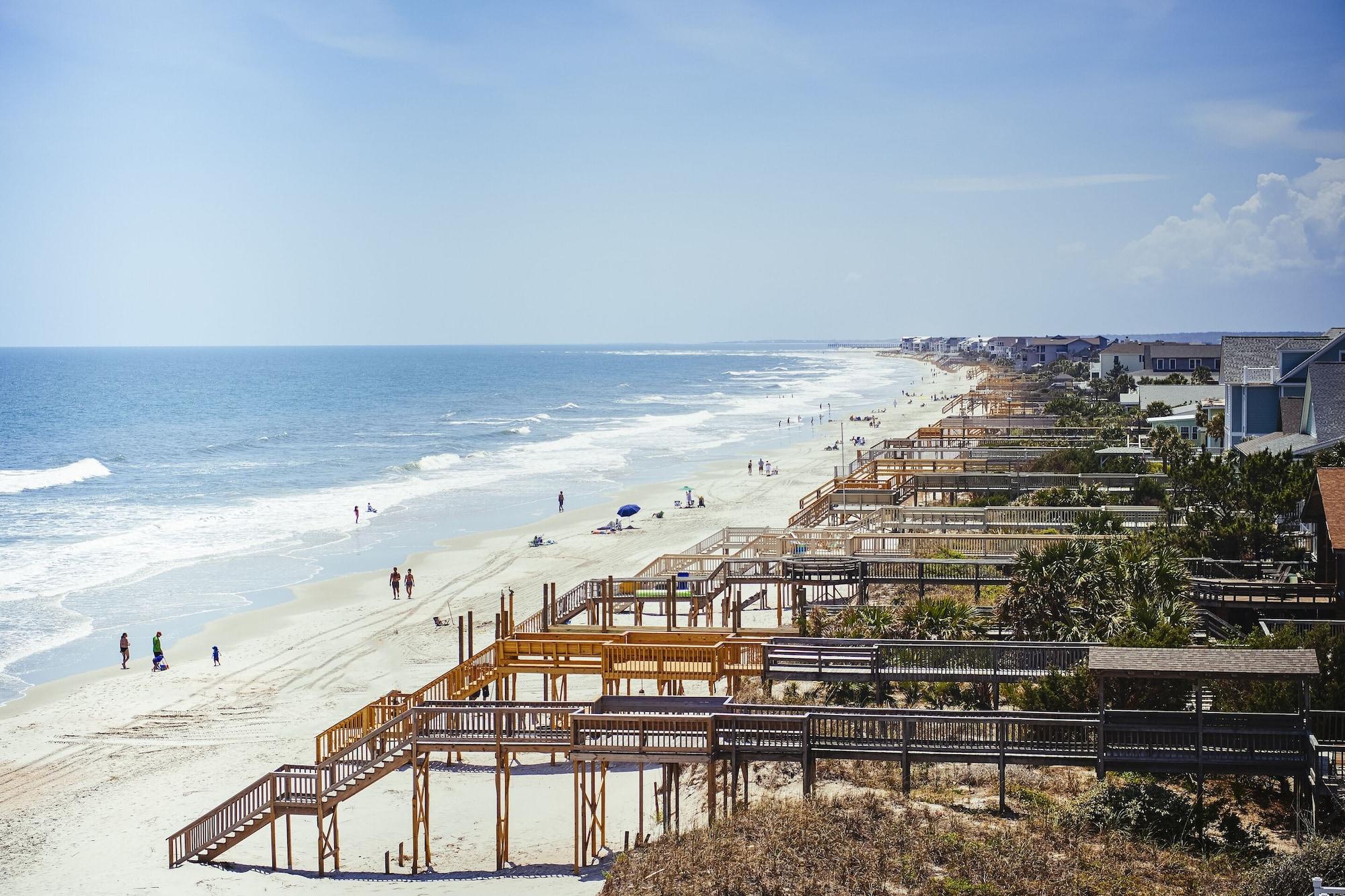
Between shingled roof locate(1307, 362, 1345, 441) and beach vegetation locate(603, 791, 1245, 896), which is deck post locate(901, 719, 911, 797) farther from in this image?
shingled roof locate(1307, 362, 1345, 441)

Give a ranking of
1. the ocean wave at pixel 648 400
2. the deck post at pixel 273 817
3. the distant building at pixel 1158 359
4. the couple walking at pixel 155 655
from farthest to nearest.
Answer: the ocean wave at pixel 648 400 → the distant building at pixel 1158 359 → the couple walking at pixel 155 655 → the deck post at pixel 273 817

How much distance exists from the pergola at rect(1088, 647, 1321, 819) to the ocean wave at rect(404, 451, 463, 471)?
211 feet

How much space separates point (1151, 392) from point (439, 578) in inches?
1828

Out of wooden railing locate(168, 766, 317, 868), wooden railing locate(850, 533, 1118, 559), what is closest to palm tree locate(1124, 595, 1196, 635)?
wooden railing locate(850, 533, 1118, 559)

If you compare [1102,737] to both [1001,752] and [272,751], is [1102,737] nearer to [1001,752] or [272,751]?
[1001,752]

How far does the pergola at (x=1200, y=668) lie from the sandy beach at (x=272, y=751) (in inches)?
297

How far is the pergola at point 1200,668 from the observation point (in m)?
15.9

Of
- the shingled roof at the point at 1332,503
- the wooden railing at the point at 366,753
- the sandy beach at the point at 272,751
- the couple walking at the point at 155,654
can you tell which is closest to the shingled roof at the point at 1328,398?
the shingled roof at the point at 1332,503

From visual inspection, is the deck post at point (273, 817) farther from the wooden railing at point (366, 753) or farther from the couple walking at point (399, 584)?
the couple walking at point (399, 584)

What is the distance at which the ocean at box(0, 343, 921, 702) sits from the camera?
1593 inches

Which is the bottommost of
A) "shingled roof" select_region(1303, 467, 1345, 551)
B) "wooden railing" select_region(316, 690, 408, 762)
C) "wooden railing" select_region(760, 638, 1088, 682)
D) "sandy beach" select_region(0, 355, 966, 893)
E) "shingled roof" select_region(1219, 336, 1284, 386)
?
"sandy beach" select_region(0, 355, 966, 893)

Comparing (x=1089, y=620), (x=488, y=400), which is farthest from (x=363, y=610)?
(x=488, y=400)

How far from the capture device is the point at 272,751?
25.6 m

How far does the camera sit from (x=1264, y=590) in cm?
2323
